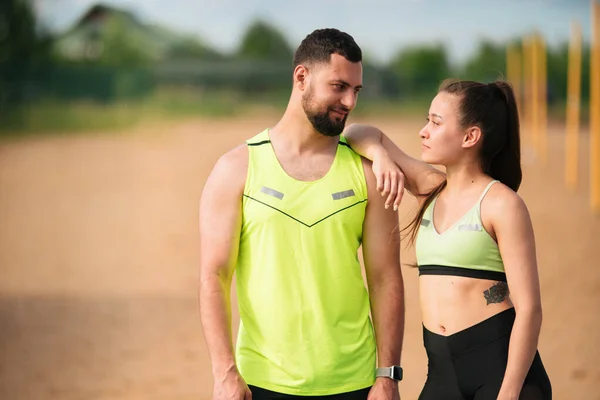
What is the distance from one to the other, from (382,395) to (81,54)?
179ft

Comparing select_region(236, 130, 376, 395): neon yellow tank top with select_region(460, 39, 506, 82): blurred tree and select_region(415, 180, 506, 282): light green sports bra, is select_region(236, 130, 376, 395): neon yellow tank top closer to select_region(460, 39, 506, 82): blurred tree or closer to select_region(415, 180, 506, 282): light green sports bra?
select_region(415, 180, 506, 282): light green sports bra

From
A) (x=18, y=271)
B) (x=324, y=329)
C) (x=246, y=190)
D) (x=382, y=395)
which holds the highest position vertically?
(x=246, y=190)

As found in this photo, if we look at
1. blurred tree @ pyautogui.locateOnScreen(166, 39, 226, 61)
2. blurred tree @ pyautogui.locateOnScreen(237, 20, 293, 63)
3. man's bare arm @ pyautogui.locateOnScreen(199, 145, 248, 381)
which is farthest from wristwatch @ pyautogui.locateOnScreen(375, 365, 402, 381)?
blurred tree @ pyautogui.locateOnScreen(237, 20, 293, 63)

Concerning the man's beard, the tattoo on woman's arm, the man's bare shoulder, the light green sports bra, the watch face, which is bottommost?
the watch face

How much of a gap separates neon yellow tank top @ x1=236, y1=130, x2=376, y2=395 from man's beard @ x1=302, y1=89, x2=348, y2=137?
0.55ft

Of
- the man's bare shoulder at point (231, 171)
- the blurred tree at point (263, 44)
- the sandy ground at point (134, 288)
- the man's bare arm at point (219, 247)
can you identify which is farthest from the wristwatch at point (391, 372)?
the blurred tree at point (263, 44)

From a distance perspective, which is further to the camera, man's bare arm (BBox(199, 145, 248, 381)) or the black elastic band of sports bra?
man's bare arm (BBox(199, 145, 248, 381))

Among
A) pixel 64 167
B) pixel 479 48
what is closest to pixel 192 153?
pixel 64 167

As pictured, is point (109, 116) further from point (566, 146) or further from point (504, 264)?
point (504, 264)

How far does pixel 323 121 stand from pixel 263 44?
6667cm

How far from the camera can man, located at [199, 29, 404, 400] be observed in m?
3.33

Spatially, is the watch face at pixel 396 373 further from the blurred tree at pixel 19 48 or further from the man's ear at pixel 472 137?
the blurred tree at pixel 19 48

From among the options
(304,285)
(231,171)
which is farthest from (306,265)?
(231,171)

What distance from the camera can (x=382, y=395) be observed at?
10.9 ft
